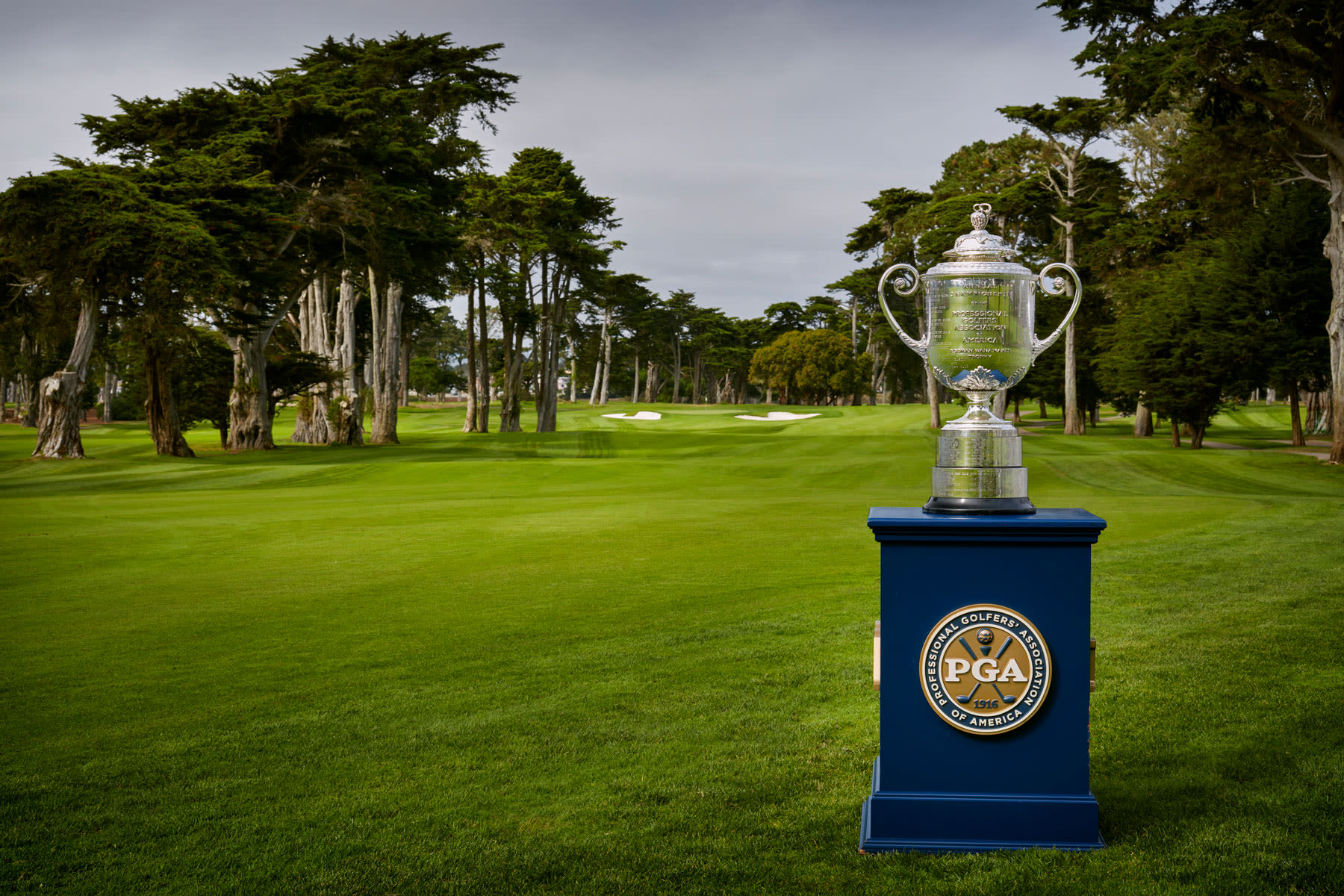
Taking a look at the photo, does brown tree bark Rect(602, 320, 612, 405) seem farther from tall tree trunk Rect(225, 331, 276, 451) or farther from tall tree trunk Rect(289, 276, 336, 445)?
tall tree trunk Rect(225, 331, 276, 451)

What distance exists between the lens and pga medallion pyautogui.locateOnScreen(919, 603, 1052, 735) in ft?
13.0

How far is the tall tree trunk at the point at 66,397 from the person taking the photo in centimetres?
2938

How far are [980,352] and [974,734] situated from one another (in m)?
1.63

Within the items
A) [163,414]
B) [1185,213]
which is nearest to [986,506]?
[163,414]

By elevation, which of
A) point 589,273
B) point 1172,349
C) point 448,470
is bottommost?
point 448,470

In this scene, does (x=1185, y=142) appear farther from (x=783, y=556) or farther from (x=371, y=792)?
(x=371, y=792)

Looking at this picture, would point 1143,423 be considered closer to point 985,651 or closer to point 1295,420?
point 1295,420

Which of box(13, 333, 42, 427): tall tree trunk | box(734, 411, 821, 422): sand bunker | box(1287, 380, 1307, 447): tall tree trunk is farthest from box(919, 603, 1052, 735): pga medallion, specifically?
box(734, 411, 821, 422): sand bunker

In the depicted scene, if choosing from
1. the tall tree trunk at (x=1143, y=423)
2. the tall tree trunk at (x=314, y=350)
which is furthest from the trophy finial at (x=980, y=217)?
the tall tree trunk at (x=1143, y=423)

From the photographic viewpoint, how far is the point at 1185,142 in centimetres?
3512

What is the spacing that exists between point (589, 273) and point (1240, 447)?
28.8 m

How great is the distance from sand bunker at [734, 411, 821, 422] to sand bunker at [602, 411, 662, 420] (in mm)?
5500

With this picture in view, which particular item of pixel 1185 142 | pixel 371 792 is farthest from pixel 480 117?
pixel 371 792

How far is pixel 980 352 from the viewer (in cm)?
424
